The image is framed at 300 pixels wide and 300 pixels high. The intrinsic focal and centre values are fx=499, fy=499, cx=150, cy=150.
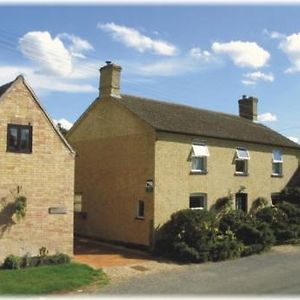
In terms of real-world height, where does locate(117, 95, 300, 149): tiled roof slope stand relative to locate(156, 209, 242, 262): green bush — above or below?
above

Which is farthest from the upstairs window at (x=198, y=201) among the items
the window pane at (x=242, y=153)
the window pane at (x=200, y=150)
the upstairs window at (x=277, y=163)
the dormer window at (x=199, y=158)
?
the upstairs window at (x=277, y=163)

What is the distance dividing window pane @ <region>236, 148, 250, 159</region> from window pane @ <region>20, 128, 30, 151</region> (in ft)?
42.3

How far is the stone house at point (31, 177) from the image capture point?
59.9ft

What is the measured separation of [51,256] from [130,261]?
355cm

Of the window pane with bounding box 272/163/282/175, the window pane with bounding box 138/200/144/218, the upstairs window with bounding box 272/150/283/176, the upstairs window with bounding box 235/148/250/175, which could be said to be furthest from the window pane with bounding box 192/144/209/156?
the window pane with bounding box 272/163/282/175

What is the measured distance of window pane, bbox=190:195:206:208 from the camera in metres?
25.3

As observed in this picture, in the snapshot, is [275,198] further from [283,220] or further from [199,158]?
[199,158]

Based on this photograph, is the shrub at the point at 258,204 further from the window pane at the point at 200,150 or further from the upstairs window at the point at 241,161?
the window pane at the point at 200,150

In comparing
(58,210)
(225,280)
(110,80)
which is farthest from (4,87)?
(225,280)

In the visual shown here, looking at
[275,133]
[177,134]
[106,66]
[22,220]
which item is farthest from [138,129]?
[275,133]

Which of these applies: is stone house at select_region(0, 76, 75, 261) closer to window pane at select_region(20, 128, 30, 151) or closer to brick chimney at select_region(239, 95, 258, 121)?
window pane at select_region(20, 128, 30, 151)

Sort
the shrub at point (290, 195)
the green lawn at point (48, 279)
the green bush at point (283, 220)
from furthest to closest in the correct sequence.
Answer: the shrub at point (290, 195)
the green bush at point (283, 220)
the green lawn at point (48, 279)

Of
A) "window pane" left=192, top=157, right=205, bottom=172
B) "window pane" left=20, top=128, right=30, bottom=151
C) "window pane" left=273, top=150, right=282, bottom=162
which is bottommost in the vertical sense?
"window pane" left=192, top=157, right=205, bottom=172

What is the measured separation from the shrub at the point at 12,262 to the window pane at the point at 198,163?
10562mm
